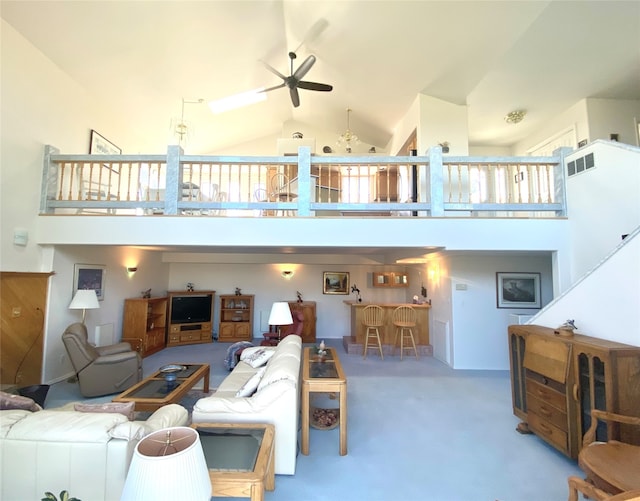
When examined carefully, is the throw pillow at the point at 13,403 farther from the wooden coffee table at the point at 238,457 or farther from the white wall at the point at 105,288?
the white wall at the point at 105,288

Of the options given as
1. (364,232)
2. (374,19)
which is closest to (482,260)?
(364,232)

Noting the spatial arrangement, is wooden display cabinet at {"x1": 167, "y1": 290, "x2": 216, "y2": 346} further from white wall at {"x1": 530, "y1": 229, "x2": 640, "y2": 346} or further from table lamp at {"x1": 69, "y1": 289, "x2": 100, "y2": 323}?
white wall at {"x1": 530, "y1": 229, "x2": 640, "y2": 346}

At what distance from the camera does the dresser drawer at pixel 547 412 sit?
2.73m

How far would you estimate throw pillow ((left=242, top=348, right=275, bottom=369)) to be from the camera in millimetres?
3996

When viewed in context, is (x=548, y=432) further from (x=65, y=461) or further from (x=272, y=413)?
(x=65, y=461)

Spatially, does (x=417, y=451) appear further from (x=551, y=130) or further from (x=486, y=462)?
(x=551, y=130)

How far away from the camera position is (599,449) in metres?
2.06

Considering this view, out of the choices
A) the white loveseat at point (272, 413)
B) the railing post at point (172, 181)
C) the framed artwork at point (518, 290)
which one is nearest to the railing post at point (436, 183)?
the framed artwork at point (518, 290)

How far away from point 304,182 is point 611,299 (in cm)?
337

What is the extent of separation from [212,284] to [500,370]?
6.77 m

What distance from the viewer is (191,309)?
7.48 metres

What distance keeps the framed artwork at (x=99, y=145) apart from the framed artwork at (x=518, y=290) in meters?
7.39

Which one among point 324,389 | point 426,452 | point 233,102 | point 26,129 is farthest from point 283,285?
point 426,452

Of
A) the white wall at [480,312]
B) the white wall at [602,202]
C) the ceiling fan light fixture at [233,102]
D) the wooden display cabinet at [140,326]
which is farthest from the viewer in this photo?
the ceiling fan light fixture at [233,102]
